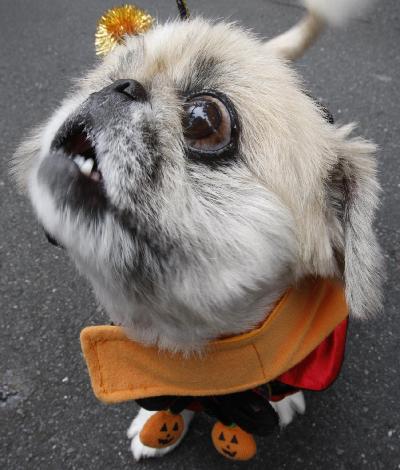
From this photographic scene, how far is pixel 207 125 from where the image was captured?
0.86m

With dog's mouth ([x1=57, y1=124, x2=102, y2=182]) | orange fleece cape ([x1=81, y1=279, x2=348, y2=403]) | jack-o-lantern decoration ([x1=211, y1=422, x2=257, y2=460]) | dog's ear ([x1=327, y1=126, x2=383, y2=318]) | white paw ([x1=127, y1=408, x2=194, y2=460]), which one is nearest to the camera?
dog's mouth ([x1=57, y1=124, x2=102, y2=182])

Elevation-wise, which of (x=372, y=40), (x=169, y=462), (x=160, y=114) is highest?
(x=160, y=114)

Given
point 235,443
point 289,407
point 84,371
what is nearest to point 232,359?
point 235,443

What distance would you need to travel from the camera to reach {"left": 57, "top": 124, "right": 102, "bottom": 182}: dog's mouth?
0.82 m

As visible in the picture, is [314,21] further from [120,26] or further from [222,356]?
[222,356]

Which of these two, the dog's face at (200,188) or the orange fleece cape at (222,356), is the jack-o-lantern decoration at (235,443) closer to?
the orange fleece cape at (222,356)

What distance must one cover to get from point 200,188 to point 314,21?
3.13 feet

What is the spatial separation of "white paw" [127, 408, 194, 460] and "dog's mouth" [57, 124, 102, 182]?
916 mm

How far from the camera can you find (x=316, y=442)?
1528 millimetres

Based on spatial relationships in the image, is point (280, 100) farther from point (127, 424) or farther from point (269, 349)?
point (127, 424)

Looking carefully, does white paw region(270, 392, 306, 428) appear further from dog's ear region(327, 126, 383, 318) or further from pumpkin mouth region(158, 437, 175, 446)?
dog's ear region(327, 126, 383, 318)

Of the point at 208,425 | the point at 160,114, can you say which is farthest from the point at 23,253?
the point at 160,114

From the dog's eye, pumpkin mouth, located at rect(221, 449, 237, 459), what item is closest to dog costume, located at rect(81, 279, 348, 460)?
pumpkin mouth, located at rect(221, 449, 237, 459)

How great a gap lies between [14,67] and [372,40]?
2192mm
